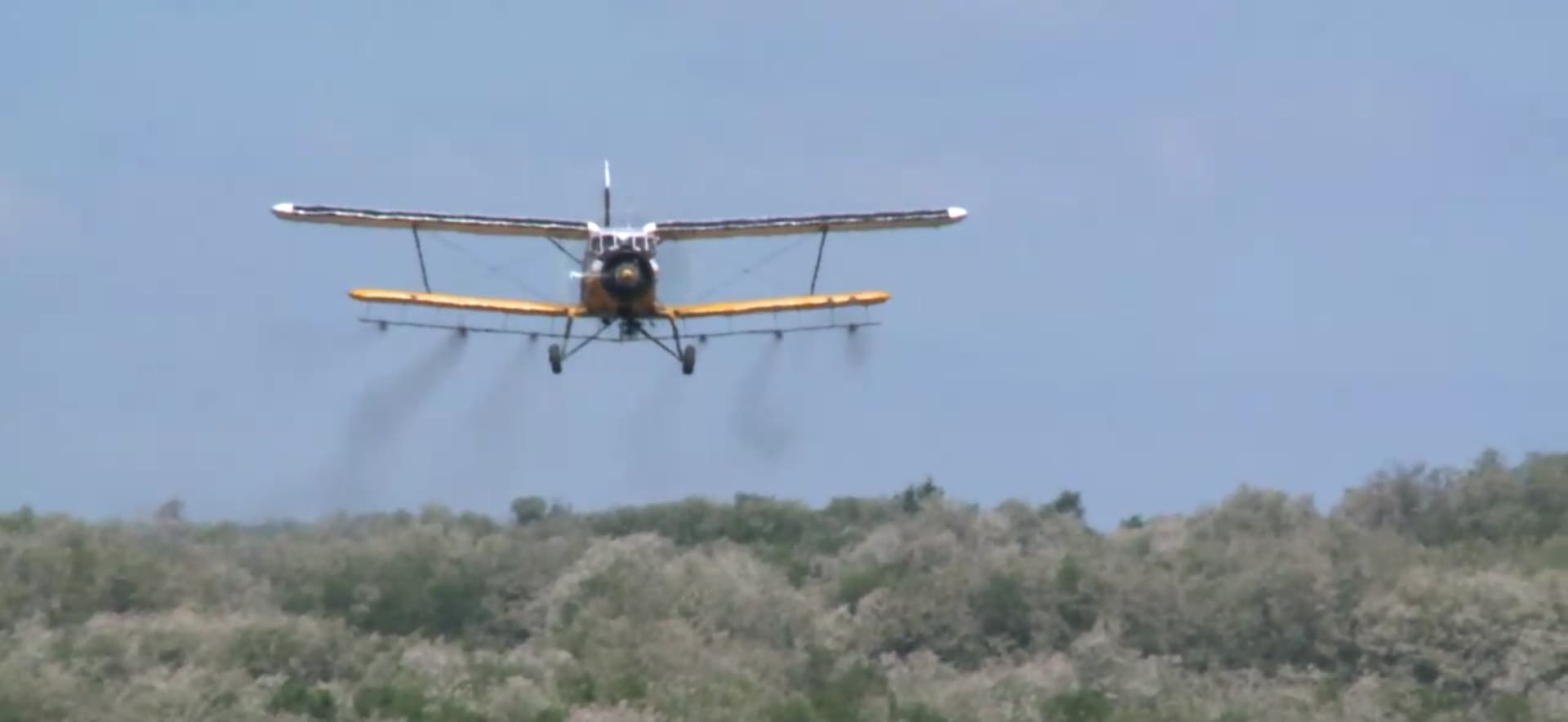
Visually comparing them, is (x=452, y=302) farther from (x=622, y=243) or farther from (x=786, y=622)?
(x=786, y=622)

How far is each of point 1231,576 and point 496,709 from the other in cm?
3114

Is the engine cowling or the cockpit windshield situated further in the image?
the cockpit windshield

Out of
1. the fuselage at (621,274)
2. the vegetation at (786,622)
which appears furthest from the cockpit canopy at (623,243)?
the vegetation at (786,622)

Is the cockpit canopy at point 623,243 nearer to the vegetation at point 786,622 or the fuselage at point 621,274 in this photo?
the fuselage at point 621,274

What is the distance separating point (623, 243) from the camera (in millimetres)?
43000

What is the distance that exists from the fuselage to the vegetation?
1676cm

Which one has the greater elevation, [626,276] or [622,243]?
[622,243]

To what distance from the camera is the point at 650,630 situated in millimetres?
74188

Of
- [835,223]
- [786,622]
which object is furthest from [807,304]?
[786,622]

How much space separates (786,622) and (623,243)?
36.3 metres

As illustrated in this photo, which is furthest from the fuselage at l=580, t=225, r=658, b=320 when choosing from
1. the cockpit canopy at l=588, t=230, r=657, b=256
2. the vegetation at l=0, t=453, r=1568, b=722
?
the vegetation at l=0, t=453, r=1568, b=722

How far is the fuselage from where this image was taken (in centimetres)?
4281

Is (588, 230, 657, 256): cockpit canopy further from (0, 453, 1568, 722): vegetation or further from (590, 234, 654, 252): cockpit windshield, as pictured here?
(0, 453, 1568, 722): vegetation

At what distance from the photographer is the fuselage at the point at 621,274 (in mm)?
42812
